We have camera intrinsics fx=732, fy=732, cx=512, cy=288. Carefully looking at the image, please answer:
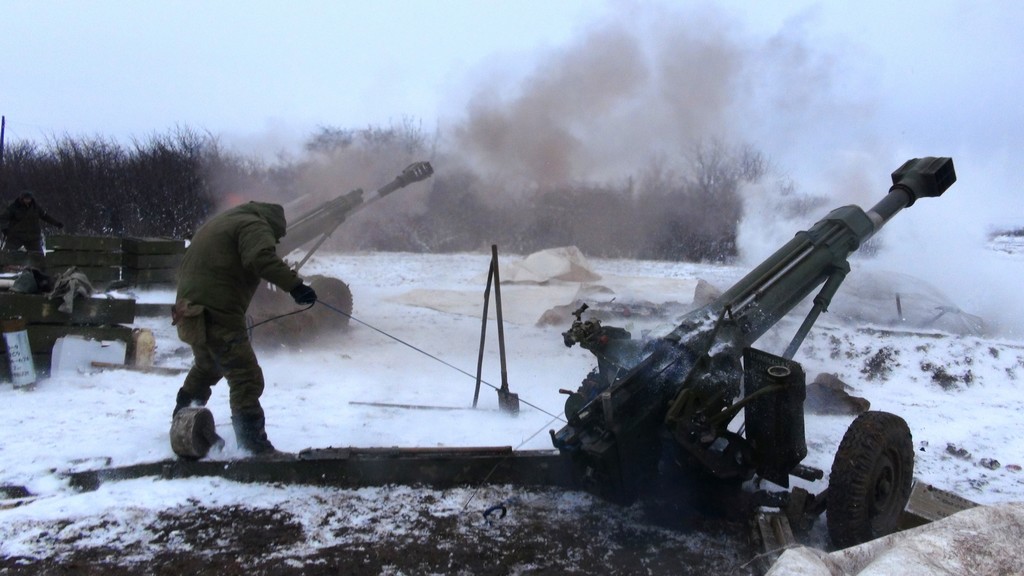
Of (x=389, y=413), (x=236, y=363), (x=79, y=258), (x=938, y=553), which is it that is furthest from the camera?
(x=79, y=258)

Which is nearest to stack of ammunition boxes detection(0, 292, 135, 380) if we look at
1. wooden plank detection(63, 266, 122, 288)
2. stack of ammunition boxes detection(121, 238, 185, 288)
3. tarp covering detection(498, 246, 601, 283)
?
stack of ammunition boxes detection(121, 238, 185, 288)

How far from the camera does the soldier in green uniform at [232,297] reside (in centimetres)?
413

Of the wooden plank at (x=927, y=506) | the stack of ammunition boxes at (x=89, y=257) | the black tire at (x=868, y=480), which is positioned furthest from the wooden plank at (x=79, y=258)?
the wooden plank at (x=927, y=506)

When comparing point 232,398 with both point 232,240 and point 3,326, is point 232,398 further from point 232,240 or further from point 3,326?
point 3,326

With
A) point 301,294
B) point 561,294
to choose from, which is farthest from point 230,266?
point 561,294

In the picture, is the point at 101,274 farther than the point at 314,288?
Yes

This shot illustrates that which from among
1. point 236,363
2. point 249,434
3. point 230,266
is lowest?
point 249,434

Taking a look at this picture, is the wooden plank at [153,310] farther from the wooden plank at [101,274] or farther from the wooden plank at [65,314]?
the wooden plank at [65,314]

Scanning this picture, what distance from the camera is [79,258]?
29.8 ft

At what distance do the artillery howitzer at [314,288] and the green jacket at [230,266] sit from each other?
337cm

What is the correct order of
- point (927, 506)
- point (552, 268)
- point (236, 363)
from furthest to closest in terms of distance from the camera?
point (552, 268) < point (236, 363) < point (927, 506)

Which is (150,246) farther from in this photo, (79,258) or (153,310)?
(153,310)

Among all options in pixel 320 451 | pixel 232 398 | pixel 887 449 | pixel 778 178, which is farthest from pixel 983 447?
pixel 778 178

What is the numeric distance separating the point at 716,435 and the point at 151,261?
7997 millimetres
